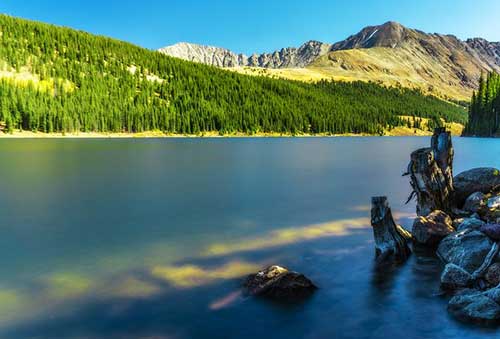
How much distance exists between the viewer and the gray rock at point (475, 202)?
2214 centimetres

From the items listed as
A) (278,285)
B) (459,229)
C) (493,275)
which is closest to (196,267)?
(278,285)

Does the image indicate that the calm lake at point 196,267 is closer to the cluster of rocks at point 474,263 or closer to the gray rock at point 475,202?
the cluster of rocks at point 474,263

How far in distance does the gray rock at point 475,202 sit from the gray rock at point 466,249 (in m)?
5.34

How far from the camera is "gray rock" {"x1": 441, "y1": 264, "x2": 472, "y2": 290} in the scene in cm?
1401

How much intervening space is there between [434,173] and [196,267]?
1419cm

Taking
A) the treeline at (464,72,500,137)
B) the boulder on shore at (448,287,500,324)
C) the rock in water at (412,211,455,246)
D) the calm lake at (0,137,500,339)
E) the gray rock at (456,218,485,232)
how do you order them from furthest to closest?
the treeline at (464,72,500,137)
the rock in water at (412,211,455,246)
the gray rock at (456,218,485,232)
the calm lake at (0,137,500,339)
the boulder on shore at (448,287,500,324)

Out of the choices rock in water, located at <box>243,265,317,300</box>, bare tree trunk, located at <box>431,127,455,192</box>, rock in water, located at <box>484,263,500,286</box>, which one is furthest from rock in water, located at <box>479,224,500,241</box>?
rock in water, located at <box>243,265,317,300</box>

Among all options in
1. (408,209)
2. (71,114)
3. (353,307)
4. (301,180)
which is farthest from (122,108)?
(353,307)

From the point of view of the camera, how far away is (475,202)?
74.2 feet

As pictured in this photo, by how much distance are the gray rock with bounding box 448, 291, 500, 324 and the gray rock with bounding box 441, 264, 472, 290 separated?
100cm

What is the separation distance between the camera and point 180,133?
19738 cm

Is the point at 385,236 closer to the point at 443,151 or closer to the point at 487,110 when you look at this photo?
the point at 443,151

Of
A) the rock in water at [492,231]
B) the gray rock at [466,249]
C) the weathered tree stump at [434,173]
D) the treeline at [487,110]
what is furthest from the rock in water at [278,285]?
the treeline at [487,110]

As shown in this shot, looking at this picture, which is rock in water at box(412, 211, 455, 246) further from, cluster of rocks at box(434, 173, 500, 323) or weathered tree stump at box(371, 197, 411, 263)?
weathered tree stump at box(371, 197, 411, 263)
